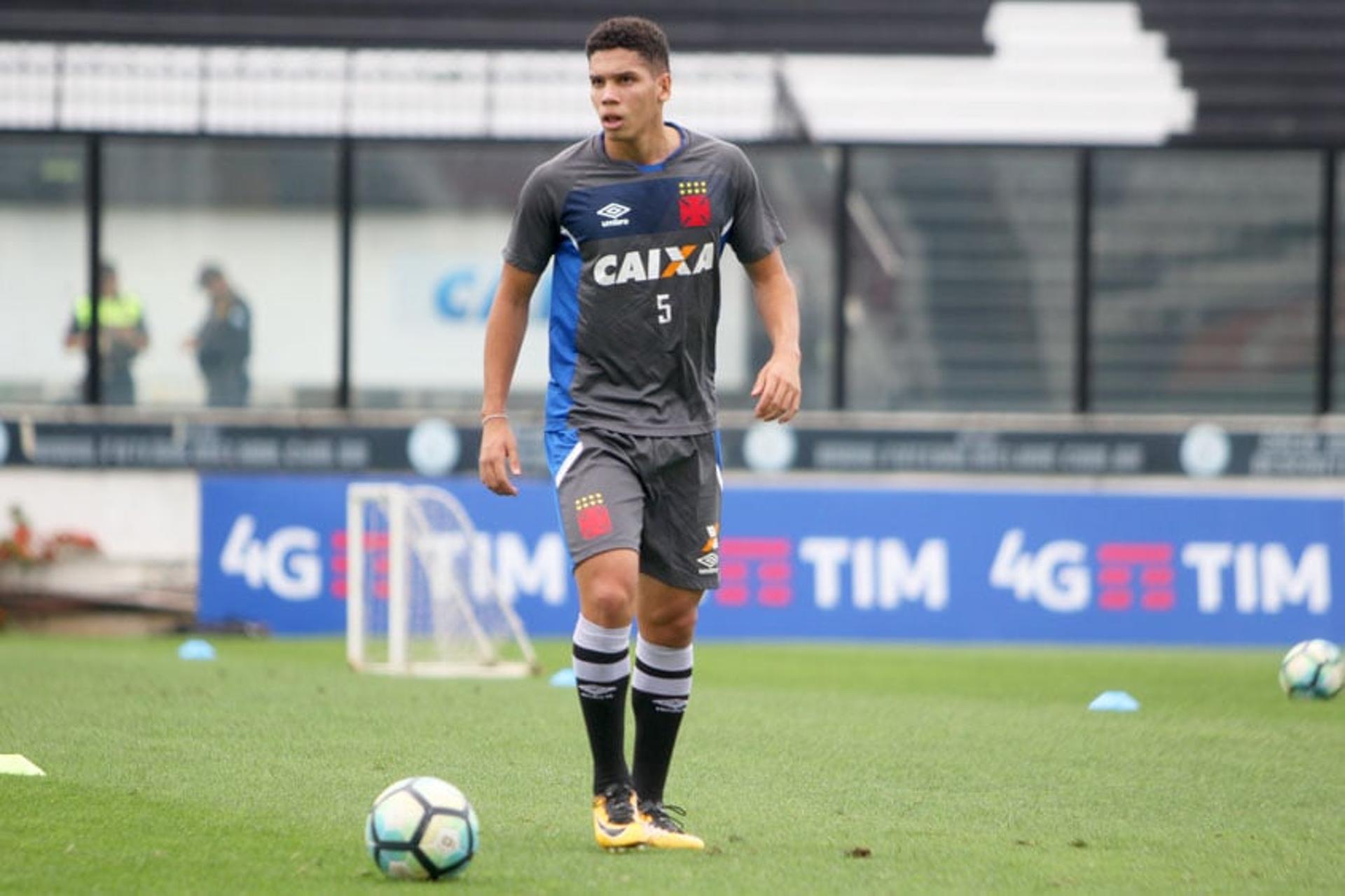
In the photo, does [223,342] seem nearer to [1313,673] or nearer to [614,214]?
[1313,673]

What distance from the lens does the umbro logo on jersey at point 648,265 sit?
634cm

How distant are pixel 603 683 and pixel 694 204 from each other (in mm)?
1331

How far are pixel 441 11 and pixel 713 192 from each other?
13081mm

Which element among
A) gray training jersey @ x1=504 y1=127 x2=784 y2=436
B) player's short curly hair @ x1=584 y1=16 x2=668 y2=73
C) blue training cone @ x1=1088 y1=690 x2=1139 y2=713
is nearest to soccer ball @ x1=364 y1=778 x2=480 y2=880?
gray training jersey @ x1=504 y1=127 x2=784 y2=436

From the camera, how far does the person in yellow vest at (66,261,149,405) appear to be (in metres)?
18.0

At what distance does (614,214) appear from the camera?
20.8 feet

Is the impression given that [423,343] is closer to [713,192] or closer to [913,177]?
[913,177]

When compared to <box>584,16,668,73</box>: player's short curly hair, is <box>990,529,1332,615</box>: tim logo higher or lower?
lower

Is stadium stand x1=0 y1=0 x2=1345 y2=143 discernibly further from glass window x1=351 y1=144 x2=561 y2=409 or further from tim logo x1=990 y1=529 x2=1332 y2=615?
tim logo x1=990 y1=529 x2=1332 y2=615

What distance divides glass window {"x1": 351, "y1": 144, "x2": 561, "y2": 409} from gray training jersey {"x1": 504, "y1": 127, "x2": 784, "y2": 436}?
11.8 m

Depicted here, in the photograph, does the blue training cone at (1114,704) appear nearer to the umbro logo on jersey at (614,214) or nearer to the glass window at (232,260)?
the umbro logo on jersey at (614,214)

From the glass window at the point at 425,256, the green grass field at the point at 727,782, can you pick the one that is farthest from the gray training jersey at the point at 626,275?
the glass window at the point at 425,256

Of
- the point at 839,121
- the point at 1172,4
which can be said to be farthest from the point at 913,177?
the point at 1172,4

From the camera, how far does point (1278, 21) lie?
19500mm
